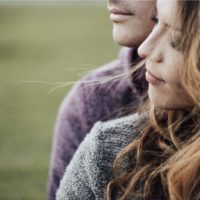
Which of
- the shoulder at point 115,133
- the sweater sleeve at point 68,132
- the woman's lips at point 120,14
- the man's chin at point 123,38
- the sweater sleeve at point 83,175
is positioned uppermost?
the woman's lips at point 120,14

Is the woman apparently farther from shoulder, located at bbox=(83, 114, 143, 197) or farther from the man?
the man

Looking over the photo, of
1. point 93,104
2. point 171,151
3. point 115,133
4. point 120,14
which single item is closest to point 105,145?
point 115,133

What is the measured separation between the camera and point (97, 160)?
58.8 inches

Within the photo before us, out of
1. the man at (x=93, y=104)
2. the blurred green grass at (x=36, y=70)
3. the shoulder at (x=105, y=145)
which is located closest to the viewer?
the shoulder at (x=105, y=145)

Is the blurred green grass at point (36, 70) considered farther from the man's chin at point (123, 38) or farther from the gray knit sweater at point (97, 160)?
the gray knit sweater at point (97, 160)

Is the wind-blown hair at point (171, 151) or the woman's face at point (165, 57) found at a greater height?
the woman's face at point (165, 57)

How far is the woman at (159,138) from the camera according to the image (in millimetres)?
1357

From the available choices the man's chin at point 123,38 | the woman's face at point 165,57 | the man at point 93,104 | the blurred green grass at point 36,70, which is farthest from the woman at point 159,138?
the man at point 93,104

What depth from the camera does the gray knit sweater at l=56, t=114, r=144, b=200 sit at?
1.49 meters

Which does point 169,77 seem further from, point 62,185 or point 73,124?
point 73,124

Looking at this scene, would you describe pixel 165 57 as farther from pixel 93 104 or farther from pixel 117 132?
pixel 93 104

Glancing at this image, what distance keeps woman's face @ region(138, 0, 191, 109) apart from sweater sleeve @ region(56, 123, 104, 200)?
203 millimetres

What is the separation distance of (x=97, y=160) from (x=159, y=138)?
16 centimetres

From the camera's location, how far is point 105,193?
1.47 meters
